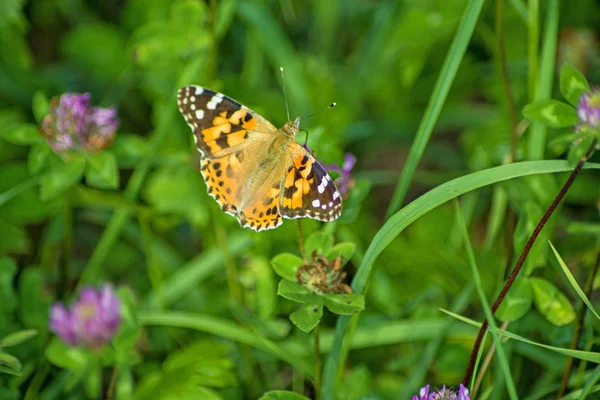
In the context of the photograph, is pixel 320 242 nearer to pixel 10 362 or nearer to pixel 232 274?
pixel 232 274

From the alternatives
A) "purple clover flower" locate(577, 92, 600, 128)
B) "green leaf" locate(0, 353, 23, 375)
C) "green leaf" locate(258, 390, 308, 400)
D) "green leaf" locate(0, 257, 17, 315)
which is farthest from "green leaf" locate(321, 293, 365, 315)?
"green leaf" locate(0, 257, 17, 315)

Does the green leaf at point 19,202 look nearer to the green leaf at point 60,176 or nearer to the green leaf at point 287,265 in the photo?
the green leaf at point 60,176

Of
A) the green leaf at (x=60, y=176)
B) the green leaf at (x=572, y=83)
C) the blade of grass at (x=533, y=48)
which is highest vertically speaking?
the blade of grass at (x=533, y=48)

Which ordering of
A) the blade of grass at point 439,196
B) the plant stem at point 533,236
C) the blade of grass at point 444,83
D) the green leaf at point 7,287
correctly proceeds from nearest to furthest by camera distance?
the plant stem at point 533,236
the blade of grass at point 439,196
the blade of grass at point 444,83
the green leaf at point 7,287

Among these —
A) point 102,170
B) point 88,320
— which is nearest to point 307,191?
point 102,170

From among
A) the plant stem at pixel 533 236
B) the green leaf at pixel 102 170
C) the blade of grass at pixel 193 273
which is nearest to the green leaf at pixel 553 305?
the plant stem at pixel 533 236

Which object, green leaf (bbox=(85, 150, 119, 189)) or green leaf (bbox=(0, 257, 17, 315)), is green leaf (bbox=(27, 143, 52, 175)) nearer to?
green leaf (bbox=(85, 150, 119, 189))
